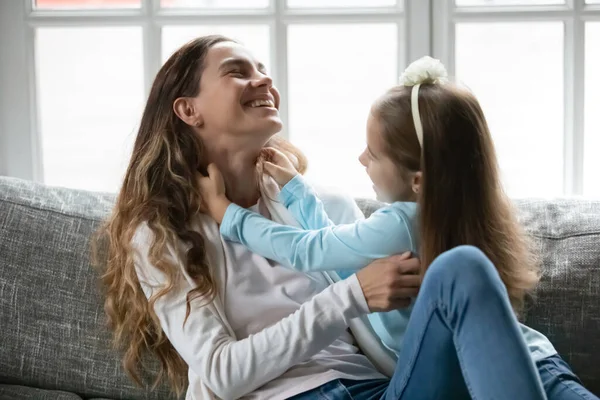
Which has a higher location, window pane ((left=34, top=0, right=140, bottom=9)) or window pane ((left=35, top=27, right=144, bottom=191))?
window pane ((left=34, top=0, right=140, bottom=9))

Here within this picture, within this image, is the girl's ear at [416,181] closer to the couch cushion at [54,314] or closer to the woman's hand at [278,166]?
the woman's hand at [278,166]

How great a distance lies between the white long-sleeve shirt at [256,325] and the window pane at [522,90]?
3.10 feet

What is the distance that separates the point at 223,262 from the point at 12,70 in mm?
1176

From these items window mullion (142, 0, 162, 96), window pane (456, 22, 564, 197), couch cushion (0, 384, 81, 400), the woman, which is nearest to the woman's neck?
the woman

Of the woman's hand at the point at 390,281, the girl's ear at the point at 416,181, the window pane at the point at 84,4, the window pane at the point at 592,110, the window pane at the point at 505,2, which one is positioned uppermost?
the window pane at the point at 84,4

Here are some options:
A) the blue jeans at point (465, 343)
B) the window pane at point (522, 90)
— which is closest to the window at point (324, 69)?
the window pane at point (522, 90)

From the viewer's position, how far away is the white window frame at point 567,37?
8.37ft

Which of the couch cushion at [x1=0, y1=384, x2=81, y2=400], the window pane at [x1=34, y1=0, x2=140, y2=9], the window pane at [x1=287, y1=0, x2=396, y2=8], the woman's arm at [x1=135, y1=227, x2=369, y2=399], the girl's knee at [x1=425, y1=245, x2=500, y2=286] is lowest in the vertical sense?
the couch cushion at [x1=0, y1=384, x2=81, y2=400]

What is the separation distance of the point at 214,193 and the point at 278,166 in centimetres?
18

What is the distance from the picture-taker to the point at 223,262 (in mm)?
1970

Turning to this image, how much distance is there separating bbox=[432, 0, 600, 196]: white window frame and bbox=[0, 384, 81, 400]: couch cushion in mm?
1383

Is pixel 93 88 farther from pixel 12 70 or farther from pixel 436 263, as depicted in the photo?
pixel 436 263

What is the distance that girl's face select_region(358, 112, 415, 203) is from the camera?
180 cm

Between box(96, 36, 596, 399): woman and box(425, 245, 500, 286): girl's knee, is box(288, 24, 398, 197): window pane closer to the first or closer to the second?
box(96, 36, 596, 399): woman
